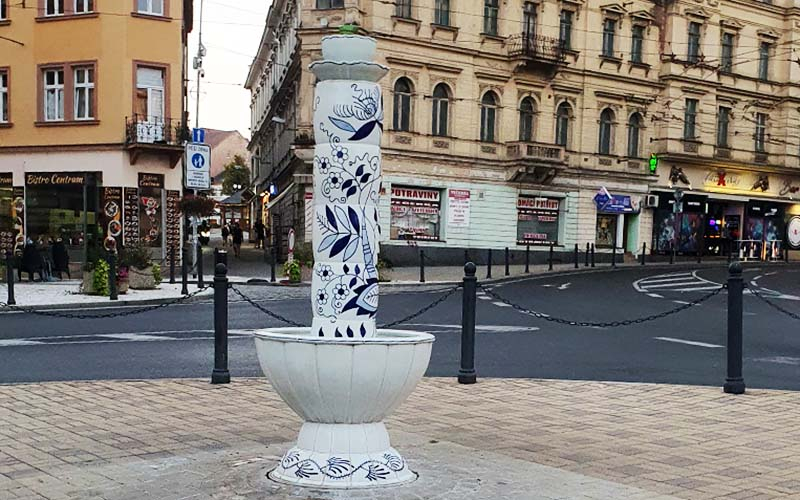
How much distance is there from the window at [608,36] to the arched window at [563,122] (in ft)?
11.1

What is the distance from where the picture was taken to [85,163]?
99.7ft

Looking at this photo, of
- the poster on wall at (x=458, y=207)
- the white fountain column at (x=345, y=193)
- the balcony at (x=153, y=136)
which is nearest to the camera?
the white fountain column at (x=345, y=193)

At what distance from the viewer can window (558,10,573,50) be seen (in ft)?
131

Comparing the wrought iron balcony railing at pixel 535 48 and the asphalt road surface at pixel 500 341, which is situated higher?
the wrought iron balcony railing at pixel 535 48

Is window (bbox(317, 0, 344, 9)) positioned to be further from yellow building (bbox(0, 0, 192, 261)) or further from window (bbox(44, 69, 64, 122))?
window (bbox(44, 69, 64, 122))

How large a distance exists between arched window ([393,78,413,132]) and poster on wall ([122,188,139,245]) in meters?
10.4

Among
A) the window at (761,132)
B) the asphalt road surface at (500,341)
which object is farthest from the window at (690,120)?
the asphalt road surface at (500,341)

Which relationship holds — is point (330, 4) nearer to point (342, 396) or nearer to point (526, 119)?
point (526, 119)

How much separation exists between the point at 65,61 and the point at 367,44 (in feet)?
90.1

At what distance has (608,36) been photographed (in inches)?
1642

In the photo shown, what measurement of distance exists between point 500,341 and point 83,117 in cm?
2197

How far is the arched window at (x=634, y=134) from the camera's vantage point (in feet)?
140

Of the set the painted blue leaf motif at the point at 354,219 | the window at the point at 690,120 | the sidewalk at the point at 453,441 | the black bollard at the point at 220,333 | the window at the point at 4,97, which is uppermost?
the window at the point at 690,120

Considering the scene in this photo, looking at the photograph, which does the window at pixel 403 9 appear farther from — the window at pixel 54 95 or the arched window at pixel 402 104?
the window at pixel 54 95
